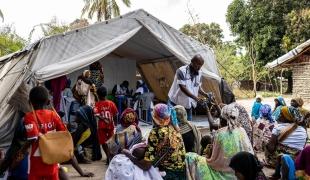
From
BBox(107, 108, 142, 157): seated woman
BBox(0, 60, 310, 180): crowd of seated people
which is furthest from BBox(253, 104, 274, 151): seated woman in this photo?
BBox(107, 108, 142, 157): seated woman

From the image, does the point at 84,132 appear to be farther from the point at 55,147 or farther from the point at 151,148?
the point at 55,147

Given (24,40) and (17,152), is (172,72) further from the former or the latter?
(24,40)

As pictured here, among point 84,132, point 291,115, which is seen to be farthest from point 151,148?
point 84,132

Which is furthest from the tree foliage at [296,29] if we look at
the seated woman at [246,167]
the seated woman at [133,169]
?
the seated woman at [246,167]

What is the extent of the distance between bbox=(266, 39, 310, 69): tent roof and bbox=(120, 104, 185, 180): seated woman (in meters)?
13.2

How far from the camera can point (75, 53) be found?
28.3 ft

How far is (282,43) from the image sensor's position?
28.0 meters

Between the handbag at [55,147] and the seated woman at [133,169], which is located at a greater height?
the handbag at [55,147]

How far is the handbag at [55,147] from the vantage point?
329 centimetres

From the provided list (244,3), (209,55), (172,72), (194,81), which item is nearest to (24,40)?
(244,3)

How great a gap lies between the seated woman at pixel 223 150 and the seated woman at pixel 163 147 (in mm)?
451

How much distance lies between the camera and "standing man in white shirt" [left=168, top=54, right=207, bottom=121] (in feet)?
21.2

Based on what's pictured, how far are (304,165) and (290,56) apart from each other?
13662mm

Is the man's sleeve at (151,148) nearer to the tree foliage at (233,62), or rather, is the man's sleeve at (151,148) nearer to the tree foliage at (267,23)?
the tree foliage at (267,23)
